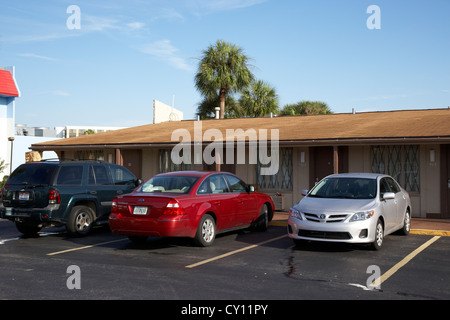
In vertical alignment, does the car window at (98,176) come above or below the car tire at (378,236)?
above

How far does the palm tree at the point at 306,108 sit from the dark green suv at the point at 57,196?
24492 mm

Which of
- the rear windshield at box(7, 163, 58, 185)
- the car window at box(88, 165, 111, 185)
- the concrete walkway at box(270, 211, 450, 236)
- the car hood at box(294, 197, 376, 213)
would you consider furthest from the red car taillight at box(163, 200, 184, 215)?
the concrete walkway at box(270, 211, 450, 236)

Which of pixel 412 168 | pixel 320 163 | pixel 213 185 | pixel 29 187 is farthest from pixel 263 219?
pixel 412 168

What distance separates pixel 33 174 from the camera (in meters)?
11.1

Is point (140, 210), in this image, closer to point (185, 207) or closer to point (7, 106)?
point (185, 207)

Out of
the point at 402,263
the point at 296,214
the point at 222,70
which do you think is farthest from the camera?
the point at 222,70

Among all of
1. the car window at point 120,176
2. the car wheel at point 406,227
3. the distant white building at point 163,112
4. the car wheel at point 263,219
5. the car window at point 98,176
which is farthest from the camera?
the distant white building at point 163,112

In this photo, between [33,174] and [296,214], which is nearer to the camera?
[296,214]

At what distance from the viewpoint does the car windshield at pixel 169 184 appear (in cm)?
1001

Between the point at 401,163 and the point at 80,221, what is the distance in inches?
399

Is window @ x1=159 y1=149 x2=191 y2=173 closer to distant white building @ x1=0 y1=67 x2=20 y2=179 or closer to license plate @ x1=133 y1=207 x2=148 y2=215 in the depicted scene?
license plate @ x1=133 y1=207 x2=148 y2=215

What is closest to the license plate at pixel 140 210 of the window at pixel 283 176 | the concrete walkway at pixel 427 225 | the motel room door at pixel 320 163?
the concrete walkway at pixel 427 225

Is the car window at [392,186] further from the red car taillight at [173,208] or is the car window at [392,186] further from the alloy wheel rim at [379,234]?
the red car taillight at [173,208]

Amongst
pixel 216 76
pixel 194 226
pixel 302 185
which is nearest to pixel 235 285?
pixel 194 226
